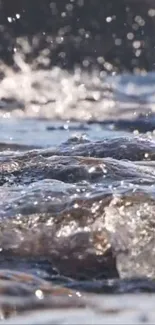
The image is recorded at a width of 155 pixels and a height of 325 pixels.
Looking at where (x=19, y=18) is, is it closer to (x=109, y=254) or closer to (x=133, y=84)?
(x=133, y=84)

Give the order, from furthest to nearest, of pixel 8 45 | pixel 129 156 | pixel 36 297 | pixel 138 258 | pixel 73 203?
pixel 8 45 → pixel 129 156 → pixel 73 203 → pixel 138 258 → pixel 36 297

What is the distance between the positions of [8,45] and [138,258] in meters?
7.08

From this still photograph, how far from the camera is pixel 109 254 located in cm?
325

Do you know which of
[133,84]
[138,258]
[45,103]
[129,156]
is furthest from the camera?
[133,84]

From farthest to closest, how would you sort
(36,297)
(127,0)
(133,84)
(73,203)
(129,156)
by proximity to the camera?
1. (127,0)
2. (133,84)
3. (129,156)
4. (73,203)
5. (36,297)

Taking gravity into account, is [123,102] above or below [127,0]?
below

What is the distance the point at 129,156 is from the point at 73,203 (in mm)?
1195

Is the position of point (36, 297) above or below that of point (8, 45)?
below

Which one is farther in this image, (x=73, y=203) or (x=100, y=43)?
(x=100, y=43)

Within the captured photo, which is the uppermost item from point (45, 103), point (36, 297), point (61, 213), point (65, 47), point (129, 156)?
point (65, 47)

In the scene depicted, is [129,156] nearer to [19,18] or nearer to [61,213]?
[61,213]

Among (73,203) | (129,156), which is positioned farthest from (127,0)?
(73,203)

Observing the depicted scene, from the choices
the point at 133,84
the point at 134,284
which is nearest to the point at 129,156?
the point at 134,284

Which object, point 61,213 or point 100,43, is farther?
point 100,43
